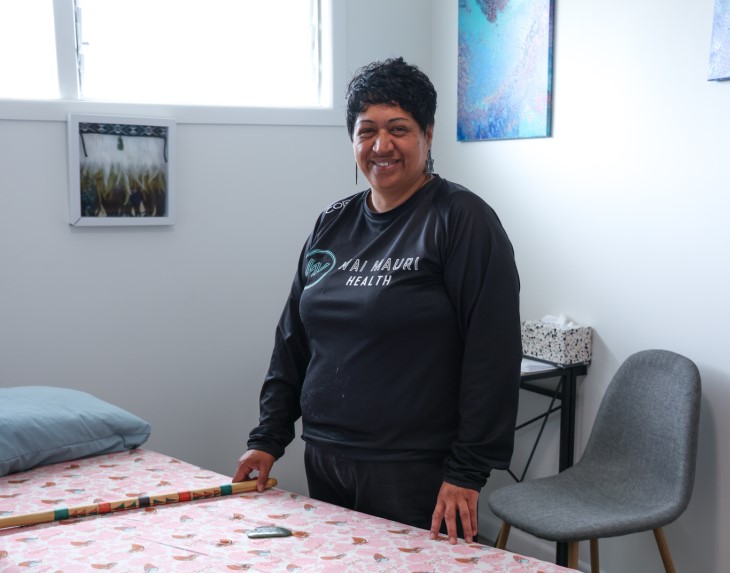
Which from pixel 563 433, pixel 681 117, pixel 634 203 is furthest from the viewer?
pixel 563 433

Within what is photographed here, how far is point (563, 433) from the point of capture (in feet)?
8.96

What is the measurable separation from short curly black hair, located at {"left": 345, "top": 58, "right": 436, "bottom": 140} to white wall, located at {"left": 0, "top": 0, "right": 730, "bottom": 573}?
3.39 ft

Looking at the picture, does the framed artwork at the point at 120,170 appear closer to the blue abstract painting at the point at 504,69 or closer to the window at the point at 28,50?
the window at the point at 28,50

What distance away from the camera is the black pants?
5.30ft

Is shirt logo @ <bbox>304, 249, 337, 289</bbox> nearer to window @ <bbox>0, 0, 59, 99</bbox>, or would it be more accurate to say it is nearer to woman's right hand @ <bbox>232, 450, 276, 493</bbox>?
woman's right hand @ <bbox>232, 450, 276, 493</bbox>

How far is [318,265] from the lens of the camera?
179 centimetres

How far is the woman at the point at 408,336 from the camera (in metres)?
1.53

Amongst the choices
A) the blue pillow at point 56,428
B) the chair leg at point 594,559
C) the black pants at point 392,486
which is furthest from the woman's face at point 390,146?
the chair leg at point 594,559

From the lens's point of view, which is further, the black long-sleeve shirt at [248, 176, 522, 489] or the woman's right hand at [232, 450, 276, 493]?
the woman's right hand at [232, 450, 276, 493]

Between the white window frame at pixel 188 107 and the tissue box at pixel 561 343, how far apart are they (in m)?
1.11

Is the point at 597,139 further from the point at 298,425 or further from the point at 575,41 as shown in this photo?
the point at 298,425

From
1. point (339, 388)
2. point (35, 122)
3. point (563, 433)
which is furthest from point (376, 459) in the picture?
point (35, 122)

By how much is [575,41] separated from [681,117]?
1.67 ft

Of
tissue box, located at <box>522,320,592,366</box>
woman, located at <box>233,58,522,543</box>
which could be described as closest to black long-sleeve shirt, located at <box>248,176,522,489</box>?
woman, located at <box>233,58,522,543</box>
